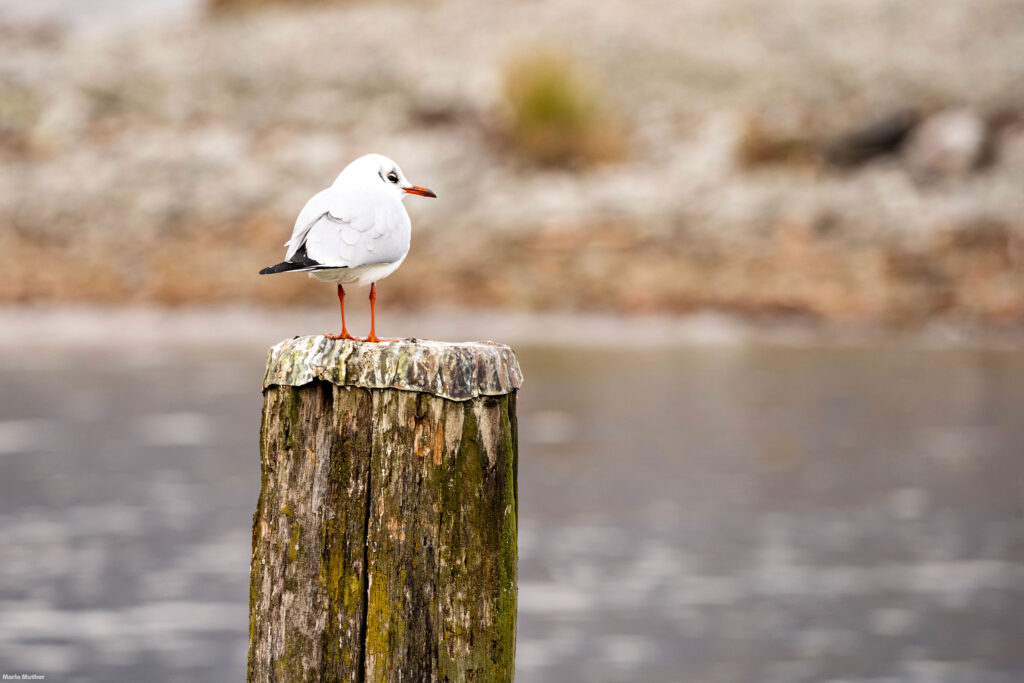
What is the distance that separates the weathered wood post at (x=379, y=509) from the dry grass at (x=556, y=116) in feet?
70.9

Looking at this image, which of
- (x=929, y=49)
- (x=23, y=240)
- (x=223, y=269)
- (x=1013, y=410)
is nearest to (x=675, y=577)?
(x=1013, y=410)

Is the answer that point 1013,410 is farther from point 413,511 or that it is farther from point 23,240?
point 23,240

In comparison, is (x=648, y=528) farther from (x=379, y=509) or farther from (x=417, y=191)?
(x=379, y=509)

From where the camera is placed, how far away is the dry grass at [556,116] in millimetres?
24938

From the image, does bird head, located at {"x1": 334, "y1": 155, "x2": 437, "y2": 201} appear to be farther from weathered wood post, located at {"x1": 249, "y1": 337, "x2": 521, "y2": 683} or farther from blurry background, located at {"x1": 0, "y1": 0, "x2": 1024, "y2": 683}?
blurry background, located at {"x1": 0, "y1": 0, "x2": 1024, "y2": 683}

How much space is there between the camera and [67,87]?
29.1 meters

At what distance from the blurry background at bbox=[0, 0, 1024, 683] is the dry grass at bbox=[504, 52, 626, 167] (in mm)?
75

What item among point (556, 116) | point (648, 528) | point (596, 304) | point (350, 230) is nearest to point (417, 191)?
point (350, 230)

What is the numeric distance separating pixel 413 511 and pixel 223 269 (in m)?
19.4

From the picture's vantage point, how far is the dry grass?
2494cm

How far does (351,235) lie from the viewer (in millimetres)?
3621

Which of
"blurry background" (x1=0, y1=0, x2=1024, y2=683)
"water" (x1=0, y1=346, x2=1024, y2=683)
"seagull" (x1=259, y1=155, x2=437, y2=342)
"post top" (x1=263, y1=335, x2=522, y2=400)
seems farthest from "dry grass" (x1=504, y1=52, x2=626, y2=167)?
"post top" (x1=263, y1=335, x2=522, y2=400)

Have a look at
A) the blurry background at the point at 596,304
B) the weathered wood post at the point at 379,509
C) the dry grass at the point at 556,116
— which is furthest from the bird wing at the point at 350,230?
the dry grass at the point at 556,116

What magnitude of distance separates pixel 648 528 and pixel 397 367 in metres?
5.27
